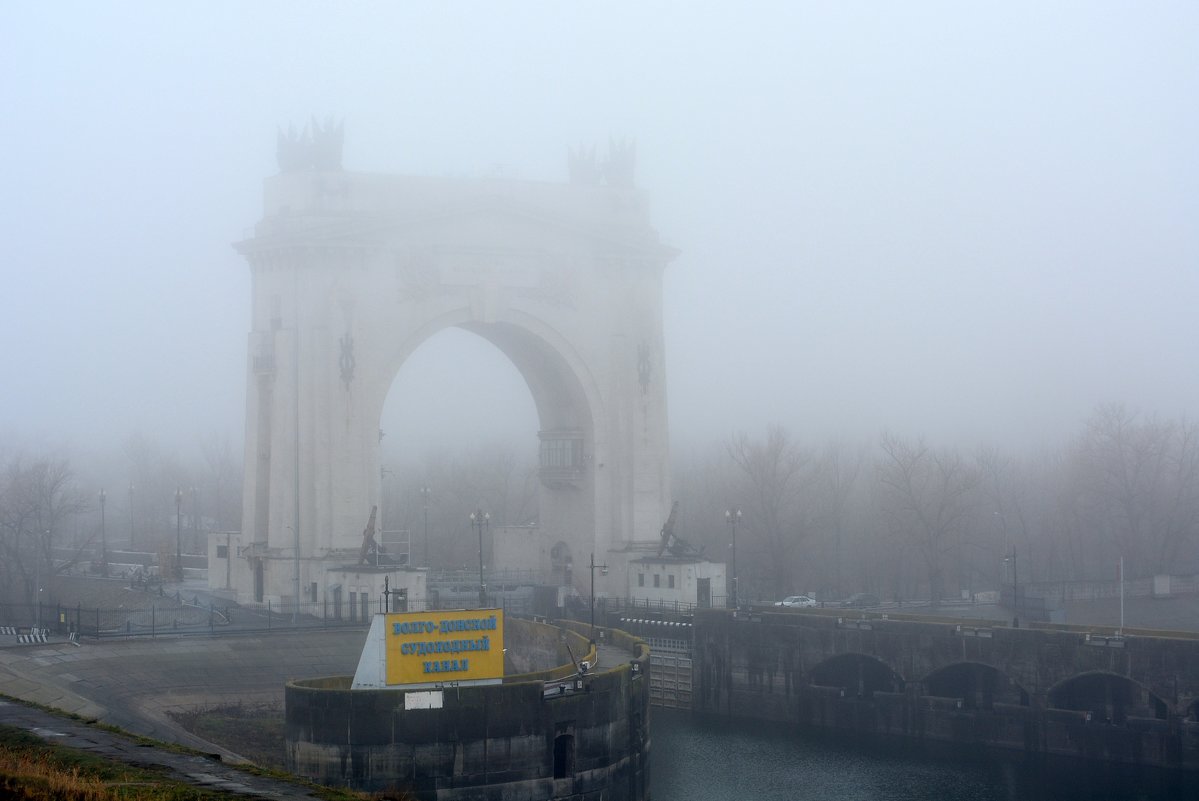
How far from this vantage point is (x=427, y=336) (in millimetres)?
54250

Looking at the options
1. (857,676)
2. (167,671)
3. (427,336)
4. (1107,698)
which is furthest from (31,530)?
(1107,698)

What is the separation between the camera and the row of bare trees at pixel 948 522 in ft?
222

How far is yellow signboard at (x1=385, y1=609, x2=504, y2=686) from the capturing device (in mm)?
29344

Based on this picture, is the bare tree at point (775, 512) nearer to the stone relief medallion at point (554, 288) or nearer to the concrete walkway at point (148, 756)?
the stone relief medallion at point (554, 288)

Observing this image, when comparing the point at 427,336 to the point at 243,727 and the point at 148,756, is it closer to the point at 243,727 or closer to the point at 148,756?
the point at 243,727

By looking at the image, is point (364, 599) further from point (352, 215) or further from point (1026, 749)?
point (1026, 749)

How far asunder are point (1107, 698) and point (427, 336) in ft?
90.1

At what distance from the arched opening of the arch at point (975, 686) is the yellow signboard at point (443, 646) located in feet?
58.7

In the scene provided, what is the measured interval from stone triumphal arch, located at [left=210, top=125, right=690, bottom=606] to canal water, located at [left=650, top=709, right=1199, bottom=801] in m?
15.4

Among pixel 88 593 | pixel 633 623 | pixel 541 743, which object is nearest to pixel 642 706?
pixel 541 743

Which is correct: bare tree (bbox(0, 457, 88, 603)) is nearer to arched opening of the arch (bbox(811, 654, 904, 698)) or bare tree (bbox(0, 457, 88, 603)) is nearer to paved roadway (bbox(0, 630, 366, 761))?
paved roadway (bbox(0, 630, 366, 761))

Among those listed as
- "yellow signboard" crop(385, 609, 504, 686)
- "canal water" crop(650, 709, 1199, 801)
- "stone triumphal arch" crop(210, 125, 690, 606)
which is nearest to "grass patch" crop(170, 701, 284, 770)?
"yellow signboard" crop(385, 609, 504, 686)

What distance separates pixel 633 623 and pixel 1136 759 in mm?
18016

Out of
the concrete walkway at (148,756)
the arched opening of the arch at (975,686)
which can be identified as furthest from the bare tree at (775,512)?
the concrete walkway at (148,756)
